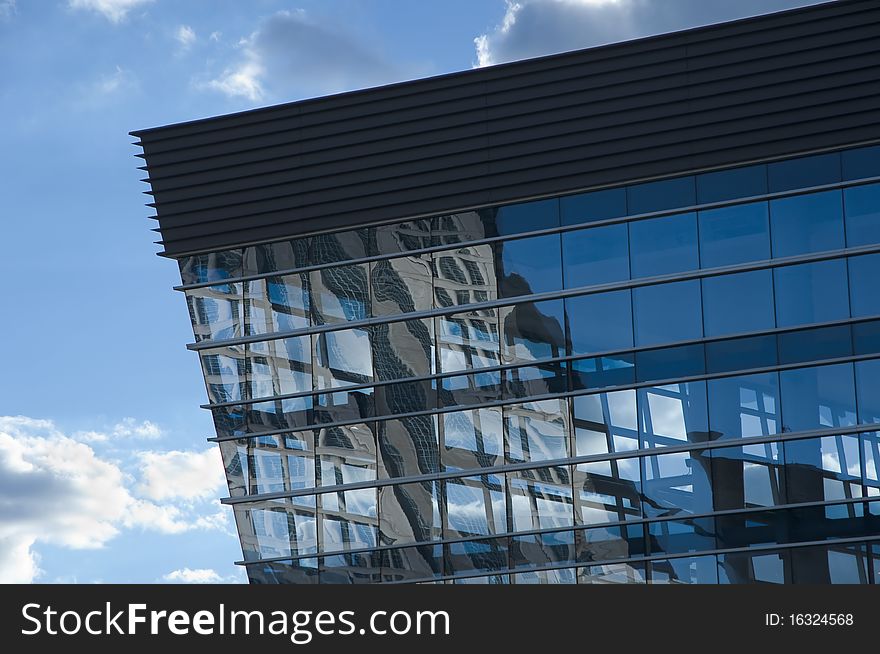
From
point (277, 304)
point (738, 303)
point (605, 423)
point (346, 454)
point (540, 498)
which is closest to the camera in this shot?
point (738, 303)

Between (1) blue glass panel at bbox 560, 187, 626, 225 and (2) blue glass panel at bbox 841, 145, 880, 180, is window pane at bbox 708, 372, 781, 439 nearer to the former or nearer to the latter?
(1) blue glass panel at bbox 560, 187, 626, 225

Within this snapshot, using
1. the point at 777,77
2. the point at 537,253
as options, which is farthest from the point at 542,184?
the point at 777,77

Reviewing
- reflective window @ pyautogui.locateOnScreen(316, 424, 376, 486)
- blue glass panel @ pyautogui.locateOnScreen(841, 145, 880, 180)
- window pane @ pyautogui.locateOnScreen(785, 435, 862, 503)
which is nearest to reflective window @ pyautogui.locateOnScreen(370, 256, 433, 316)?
reflective window @ pyautogui.locateOnScreen(316, 424, 376, 486)

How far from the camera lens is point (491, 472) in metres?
27.8

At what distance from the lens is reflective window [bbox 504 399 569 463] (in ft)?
90.0

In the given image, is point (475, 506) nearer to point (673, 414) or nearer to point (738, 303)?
point (673, 414)

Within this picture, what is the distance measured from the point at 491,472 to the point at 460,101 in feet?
26.6

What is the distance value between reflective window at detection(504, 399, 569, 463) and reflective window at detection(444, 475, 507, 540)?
A: 76 centimetres

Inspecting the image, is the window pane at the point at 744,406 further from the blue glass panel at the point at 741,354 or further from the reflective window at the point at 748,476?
the reflective window at the point at 748,476

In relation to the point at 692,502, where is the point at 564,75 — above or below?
above

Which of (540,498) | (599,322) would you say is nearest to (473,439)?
(540,498)

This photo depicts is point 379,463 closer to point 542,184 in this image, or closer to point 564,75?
point 542,184

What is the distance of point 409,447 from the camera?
93.8 feet

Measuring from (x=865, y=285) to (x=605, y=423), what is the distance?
19.3 ft
